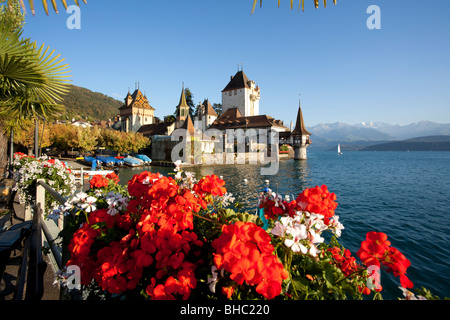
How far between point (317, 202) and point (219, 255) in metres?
0.85

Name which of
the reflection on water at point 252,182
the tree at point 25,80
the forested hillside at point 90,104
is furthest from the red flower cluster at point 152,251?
the forested hillside at point 90,104

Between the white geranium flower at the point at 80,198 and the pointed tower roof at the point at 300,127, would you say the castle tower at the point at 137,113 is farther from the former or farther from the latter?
the white geranium flower at the point at 80,198

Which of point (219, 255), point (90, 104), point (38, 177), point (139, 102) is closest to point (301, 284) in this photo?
point (219, 255)

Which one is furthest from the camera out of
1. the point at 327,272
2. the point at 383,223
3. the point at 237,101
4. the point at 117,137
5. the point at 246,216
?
the point at 237,101

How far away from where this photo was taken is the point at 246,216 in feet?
5.26

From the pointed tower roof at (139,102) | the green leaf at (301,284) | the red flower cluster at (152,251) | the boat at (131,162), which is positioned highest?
the pointed tower roof at (139,102)

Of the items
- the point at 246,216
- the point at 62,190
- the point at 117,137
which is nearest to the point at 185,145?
the point at 117,137

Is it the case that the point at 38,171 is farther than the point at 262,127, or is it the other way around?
the point at 262,127

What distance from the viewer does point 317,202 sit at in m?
1.58

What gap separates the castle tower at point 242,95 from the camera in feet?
241

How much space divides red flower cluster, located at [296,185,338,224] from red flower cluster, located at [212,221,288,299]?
63 cm

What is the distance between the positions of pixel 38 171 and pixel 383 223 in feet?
50.3

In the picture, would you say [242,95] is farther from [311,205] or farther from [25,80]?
[311,205]
